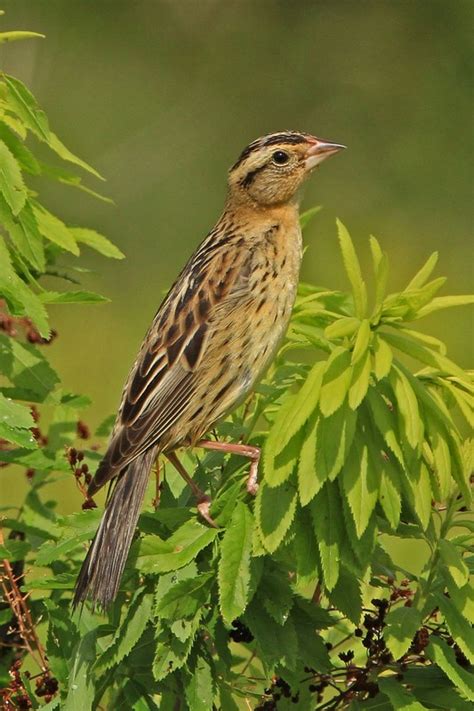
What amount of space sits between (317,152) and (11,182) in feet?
4.93

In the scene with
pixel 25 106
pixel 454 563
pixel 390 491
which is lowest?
pixel 454 563

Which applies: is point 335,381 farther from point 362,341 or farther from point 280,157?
point 280,157

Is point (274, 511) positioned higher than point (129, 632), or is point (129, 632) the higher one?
point (274, 511)

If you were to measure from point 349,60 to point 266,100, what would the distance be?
1.10 metres

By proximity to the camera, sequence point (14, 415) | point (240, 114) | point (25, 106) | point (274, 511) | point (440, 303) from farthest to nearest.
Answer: point (240, 114) < point (25, 106) < point (14, 415) < point (440, 303) < point (274, 511)

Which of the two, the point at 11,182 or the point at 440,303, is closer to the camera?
the point at 440,303

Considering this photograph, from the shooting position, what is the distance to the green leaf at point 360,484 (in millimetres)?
2834

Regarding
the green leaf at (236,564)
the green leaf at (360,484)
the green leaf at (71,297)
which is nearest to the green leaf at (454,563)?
the green leaf at (360,484)

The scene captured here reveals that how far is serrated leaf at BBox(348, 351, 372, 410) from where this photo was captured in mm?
2779

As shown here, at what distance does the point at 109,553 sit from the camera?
3164mm

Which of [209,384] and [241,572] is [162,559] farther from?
[209,384]

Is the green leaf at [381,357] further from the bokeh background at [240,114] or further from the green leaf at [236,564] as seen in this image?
the bokeh background at [240,114]

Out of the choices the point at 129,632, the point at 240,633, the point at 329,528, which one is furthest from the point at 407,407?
the point at 129,632

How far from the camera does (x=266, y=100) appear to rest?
1140 centimetres
